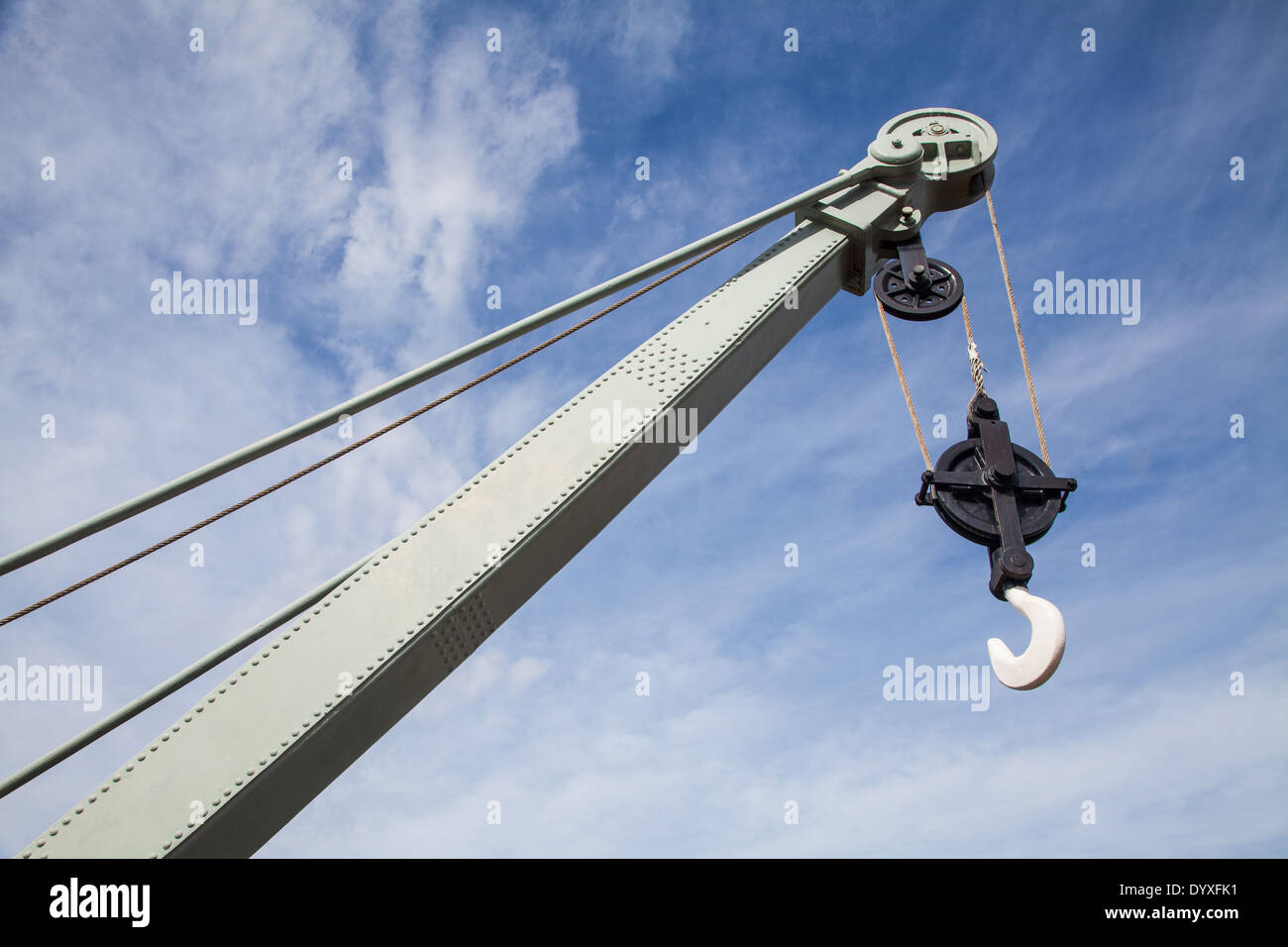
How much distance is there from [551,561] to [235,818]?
2224 mm

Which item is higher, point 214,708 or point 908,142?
point 908,142

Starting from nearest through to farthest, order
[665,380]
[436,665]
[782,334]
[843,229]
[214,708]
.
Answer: [214,708] → [436,665] → [665,380] → [782,334] → [843,229]

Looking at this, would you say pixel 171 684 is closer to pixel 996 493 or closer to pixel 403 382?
pixel 403 382

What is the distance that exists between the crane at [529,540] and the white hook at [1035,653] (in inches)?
0.5

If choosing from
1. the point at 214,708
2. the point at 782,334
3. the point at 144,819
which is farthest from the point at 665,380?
the point at 144,819

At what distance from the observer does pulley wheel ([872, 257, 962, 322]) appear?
814 cm

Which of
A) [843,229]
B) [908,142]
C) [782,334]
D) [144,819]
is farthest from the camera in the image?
[908,142]

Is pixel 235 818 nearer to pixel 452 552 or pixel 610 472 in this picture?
pixel 452 552

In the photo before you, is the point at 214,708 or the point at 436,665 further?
the point at 436,665

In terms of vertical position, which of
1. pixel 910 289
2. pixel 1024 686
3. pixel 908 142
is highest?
pixel 908 142

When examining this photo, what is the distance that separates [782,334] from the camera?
7309 mm

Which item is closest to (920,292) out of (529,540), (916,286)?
(916,286)

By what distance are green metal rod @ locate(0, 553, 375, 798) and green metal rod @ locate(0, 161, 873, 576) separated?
0.90 meters

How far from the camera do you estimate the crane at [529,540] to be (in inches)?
171
